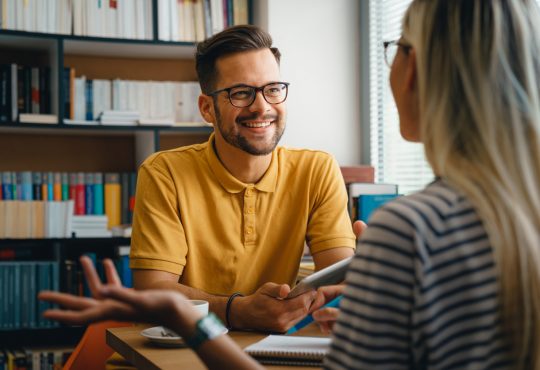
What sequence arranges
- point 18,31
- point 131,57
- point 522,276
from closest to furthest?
point 522,276 → point 18,31 → point 131,57

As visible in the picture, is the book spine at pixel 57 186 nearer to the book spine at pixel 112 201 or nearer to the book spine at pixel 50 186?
the book spine at pixel 50 186

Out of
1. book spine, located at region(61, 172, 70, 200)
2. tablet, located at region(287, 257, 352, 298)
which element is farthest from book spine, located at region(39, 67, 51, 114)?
tablet, located at region(287, 257, 352, 298)

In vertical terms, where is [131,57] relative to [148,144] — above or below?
above

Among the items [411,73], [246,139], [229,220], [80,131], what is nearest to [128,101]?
[80,131]

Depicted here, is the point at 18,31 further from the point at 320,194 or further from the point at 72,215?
the point at 320,194

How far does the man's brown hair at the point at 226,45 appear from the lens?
2012mm

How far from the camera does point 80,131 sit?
10.5ft

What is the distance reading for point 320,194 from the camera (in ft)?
6.46

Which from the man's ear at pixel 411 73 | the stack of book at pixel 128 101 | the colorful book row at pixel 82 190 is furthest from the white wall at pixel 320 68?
the man's ear at pixel 411 73

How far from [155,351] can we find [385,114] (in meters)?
2.41

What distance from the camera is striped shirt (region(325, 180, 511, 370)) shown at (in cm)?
68

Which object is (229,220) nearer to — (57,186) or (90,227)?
(90,227)

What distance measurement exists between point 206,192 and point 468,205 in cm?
128

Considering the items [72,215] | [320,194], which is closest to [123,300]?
[320,194]
